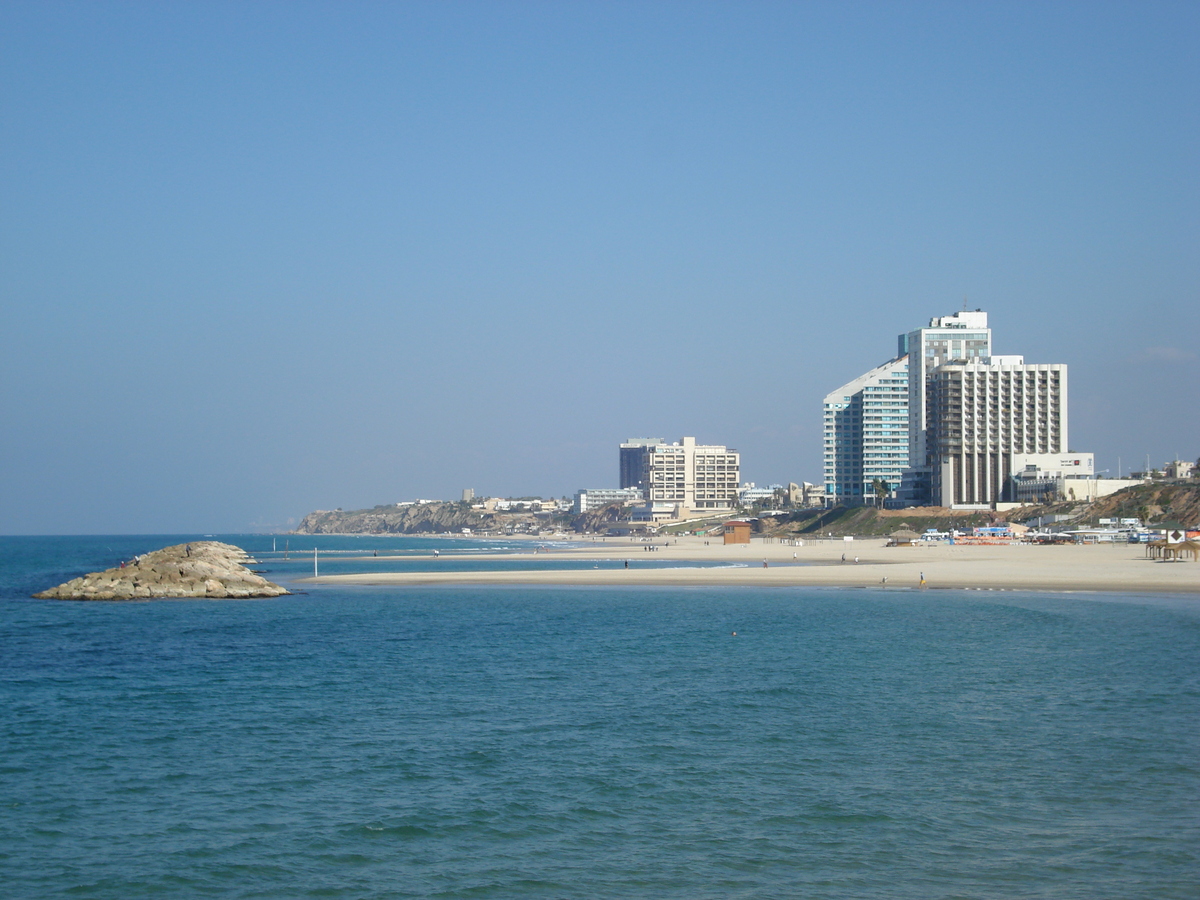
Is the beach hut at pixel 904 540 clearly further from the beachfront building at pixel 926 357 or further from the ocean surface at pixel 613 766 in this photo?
the ocean surface at pixel 613 766

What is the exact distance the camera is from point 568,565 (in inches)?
4178

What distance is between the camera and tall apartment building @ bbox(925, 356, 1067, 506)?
168375 mm

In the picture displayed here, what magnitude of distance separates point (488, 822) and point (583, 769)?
3448mm

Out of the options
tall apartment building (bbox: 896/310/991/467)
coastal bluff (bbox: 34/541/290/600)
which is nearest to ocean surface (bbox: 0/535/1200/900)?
coastal bluff (bbox: 34/541/290/600)

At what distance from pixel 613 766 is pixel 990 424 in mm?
161791

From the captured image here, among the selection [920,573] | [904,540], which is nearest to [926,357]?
[904,540]

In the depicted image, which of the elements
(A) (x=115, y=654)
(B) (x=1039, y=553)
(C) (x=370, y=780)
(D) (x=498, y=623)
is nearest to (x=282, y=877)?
(C) (x=370, y=780)

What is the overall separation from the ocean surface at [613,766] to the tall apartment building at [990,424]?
133m

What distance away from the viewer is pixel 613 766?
20.5m

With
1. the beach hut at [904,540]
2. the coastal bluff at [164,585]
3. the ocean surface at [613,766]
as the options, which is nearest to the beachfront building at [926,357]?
the beach hut at [904,540]

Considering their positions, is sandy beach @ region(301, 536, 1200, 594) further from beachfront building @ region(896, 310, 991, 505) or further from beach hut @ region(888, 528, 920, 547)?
beachfront building @ region(896, 310, 991, 505)

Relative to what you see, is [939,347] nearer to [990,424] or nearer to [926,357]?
[926,357]

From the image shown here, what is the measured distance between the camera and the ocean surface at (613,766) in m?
14.8

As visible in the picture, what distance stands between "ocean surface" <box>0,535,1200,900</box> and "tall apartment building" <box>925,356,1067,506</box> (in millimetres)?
132568
